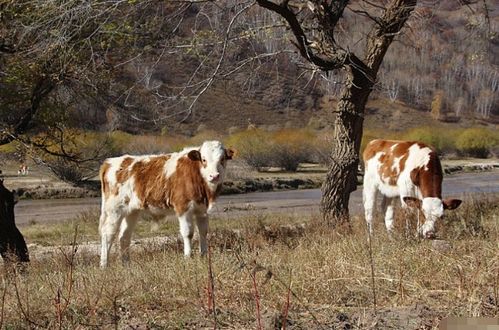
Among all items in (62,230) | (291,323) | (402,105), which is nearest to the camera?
(291,323)

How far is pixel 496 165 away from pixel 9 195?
54.1 m

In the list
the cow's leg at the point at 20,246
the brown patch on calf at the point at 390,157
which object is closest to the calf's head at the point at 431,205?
the brown patch on calf at the point at 390,157

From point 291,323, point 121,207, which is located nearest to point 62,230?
point 121,207

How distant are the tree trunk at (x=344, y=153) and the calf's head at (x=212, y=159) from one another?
2.89 metres

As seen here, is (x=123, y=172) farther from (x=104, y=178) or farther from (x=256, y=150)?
(x=256, y=150)

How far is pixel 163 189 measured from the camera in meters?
11.3

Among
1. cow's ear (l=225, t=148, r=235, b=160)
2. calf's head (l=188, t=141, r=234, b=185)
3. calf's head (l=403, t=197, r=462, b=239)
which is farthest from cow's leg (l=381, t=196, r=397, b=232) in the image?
calf's head (l=188, t=141, r=234, b=185)

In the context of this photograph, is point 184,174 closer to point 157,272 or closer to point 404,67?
point 157,272

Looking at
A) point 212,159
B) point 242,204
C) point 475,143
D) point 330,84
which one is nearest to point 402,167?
point 330,84

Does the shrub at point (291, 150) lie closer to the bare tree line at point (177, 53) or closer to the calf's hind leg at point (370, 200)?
the bare tree line at point (177, 53)

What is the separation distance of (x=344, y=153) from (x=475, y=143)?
6420 cm

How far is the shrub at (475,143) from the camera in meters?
73.3

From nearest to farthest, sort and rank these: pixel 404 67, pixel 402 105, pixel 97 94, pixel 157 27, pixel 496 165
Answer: pixel 157 27
pixel 97 94
pixel 496 165
pixel 402 105
pixel 404 67

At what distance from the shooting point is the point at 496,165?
6044 cm
